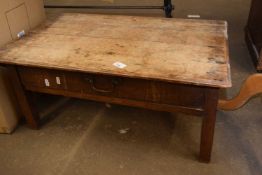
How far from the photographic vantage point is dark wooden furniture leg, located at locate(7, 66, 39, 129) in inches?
57.1

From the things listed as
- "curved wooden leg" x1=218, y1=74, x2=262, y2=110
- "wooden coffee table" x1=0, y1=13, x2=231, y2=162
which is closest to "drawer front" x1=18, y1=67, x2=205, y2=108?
"wooden coffee table" x1=0, y1=13, x2=231, y2=162

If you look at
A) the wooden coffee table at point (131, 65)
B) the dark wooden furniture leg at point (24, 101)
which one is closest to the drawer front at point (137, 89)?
the wooden coffee table at point (131, 65)

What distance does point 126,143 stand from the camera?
1567 millimetres

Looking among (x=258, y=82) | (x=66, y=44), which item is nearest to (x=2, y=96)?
(x=66, y=44)

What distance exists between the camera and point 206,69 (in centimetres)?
120

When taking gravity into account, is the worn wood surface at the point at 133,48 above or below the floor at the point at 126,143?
above

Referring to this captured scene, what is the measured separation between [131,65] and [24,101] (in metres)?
0.65

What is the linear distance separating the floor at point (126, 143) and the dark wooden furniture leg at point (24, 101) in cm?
7

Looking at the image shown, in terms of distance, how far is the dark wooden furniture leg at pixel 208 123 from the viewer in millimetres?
1178

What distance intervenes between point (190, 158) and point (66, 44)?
825 millimetres

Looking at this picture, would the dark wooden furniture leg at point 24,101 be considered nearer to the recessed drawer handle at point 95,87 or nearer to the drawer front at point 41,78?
the drawer front at point 41,78

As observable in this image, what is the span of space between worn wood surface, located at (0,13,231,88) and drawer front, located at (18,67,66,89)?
0.22ft

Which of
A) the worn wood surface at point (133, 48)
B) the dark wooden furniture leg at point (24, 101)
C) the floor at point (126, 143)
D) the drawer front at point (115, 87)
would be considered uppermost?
the worn wood surface at point (133, 48)

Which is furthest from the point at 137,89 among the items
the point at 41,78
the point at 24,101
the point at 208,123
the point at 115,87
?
the point at 24,101
